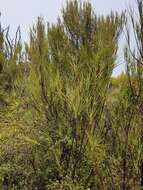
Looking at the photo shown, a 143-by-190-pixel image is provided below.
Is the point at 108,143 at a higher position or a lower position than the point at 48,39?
lower

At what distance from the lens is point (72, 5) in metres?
9.12

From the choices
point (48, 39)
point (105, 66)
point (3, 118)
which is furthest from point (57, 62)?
point (3, 118)

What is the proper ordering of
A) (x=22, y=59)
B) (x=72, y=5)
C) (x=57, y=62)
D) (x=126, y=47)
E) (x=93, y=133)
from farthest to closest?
(x=22, y=59) < (x=72, y=5) < (x=57, y=62) < (x=93, y=133) < (x=126, y=47)

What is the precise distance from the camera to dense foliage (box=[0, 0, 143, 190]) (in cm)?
637

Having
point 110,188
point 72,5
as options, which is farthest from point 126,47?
point 72,5

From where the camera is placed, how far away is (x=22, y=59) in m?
10.6

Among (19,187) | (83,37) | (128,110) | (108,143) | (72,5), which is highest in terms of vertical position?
(72,5)

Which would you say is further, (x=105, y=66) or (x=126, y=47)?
(x=105, y=66)

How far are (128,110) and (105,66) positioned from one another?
1189 millimetres

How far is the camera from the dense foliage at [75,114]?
20.9 feet

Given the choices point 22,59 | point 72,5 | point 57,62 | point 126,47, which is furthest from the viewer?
point 22,59

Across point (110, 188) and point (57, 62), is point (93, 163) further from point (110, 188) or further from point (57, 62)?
point (57, 62)

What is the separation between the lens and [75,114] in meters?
7.04

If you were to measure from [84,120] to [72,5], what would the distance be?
10.2ft
